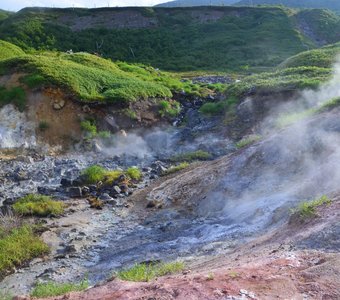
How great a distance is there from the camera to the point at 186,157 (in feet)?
60.3

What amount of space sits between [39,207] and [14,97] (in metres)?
9.01

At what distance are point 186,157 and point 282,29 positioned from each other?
44.6 meters

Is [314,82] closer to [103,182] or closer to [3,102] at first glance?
[103,182]

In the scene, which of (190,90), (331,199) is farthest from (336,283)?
(190,90)

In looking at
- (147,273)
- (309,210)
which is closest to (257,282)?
(147,273)

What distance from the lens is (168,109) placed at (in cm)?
2370

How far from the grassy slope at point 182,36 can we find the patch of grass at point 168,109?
893 inches

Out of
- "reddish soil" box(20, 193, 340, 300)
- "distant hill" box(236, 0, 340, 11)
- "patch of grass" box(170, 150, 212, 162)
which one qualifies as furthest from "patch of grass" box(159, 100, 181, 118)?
"distant hill" box(236, 0, 340, 11)

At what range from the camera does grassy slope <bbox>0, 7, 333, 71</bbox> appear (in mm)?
50281

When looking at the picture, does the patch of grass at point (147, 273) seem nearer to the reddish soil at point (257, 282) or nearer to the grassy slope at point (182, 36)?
the reddish soil at point (257, 282)

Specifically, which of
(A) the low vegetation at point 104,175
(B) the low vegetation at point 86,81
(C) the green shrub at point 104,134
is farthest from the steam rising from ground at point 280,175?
(B) the low vegetation at point 86,81

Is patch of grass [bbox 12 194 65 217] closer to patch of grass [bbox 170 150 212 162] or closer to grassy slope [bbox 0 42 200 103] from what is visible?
patch of grass [bbox 170 150 212 162]

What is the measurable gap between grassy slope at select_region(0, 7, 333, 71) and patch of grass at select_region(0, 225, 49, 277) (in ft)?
120

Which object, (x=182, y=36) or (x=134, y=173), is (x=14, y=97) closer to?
(x=134, y=173)
